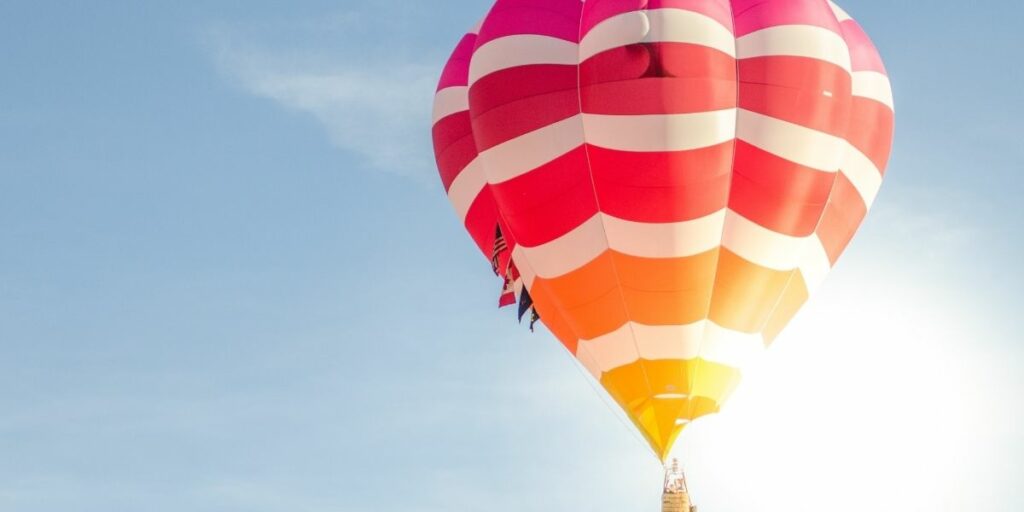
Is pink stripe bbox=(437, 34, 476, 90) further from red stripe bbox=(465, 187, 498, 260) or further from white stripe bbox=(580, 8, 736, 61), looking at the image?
white stripe bbox=(580, 8, 736, 61)

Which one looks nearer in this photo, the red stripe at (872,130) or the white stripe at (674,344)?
the white stripe at (674,344)

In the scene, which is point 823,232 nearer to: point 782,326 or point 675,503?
point 782,326

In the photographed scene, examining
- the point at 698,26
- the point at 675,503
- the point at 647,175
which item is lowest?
the point at 675,503

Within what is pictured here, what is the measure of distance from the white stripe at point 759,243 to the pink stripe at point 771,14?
2154mm

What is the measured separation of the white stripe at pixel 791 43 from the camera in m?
23.4

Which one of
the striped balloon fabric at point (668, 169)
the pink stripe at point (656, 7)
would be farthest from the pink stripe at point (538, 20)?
the pink stripe at point (656, 7)

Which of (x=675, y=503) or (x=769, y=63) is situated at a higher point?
(x=769, y=63)

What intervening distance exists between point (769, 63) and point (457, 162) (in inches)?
167

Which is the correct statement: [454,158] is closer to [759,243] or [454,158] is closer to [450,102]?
[450,102]

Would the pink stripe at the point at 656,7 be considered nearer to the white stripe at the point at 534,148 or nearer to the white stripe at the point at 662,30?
the white stripe at the point at 662,30

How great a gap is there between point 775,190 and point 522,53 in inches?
131

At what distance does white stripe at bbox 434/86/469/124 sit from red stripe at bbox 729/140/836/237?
3.75 m

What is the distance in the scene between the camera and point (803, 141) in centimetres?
2364

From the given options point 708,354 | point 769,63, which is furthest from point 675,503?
point 769,63
